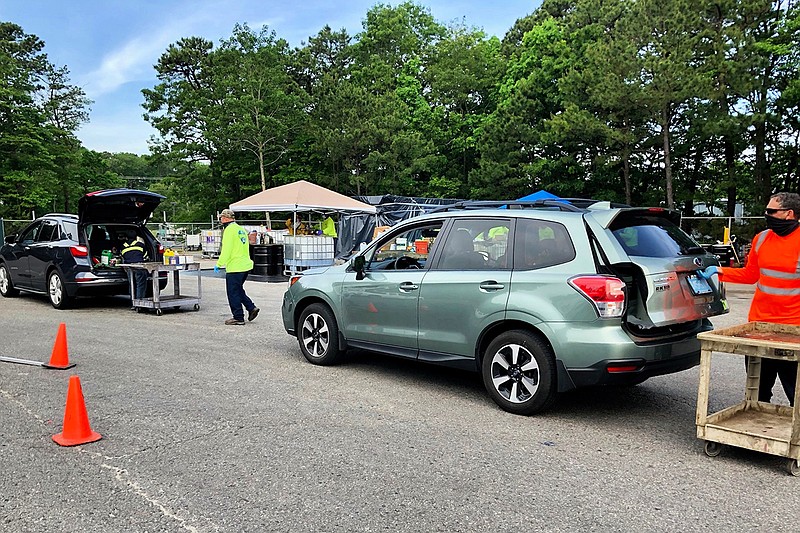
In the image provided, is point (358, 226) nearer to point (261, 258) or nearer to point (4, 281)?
point (261, 258)

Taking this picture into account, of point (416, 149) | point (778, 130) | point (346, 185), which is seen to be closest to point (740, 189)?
point (778, 130)

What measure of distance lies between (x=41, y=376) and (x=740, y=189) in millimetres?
27190

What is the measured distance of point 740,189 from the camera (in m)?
26.1

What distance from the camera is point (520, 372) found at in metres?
5.30

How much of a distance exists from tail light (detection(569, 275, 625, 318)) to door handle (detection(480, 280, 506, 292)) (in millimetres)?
778

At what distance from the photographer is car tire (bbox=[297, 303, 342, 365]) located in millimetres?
7059

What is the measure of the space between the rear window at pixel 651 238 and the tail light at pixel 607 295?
0.42 metres

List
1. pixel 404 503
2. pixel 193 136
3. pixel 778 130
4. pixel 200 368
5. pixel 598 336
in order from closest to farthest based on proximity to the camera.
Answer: pixel 404 503 < pixel 598 336 < pixel 200 368 < pixel 778 130 < pixel 193 136

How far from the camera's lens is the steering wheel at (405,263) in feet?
21.2

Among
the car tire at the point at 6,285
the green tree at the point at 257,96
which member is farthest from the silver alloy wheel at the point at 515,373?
the green tree at the point at 257,96

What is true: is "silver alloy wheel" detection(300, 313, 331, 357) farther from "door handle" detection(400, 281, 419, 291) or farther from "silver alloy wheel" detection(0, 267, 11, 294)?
"silver alloy wheel" detection(0, 267, 11, 294)

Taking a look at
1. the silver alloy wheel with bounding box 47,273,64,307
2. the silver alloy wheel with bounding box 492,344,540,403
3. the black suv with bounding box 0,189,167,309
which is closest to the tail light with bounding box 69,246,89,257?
the black suv with bounding box 0,189,167,309

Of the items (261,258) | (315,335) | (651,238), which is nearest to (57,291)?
(315,335)

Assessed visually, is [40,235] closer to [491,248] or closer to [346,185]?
[491,248]
